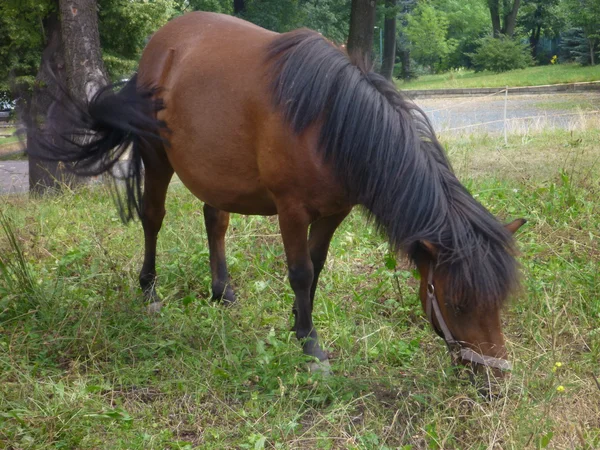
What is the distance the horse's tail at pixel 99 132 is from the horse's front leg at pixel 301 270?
1.33m

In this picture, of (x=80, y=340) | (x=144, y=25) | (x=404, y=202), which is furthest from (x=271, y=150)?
(x=144, y=25)

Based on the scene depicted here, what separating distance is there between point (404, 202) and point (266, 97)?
1.07m

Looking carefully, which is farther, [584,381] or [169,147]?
[169,147]

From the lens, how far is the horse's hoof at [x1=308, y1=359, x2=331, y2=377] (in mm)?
3945

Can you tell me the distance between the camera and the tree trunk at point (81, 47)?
8484 millimetres

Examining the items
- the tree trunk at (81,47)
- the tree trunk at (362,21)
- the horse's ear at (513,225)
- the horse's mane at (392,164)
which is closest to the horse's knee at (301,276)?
the horse's mane at (392,164)

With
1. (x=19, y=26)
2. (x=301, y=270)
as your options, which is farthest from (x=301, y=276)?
(x=19, y=26)

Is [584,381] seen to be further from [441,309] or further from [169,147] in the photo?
[169,147]

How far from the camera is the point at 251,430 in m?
3.39

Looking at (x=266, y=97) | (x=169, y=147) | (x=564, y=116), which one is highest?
(x=266, y=97)

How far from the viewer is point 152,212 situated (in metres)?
5.38

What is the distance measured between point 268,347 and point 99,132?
2.03 metres

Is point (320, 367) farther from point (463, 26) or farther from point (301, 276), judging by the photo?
point (463, 26)

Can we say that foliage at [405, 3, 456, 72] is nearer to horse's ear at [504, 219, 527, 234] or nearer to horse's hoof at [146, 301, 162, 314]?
horse's hoof at [146, 301, 162, 314]
